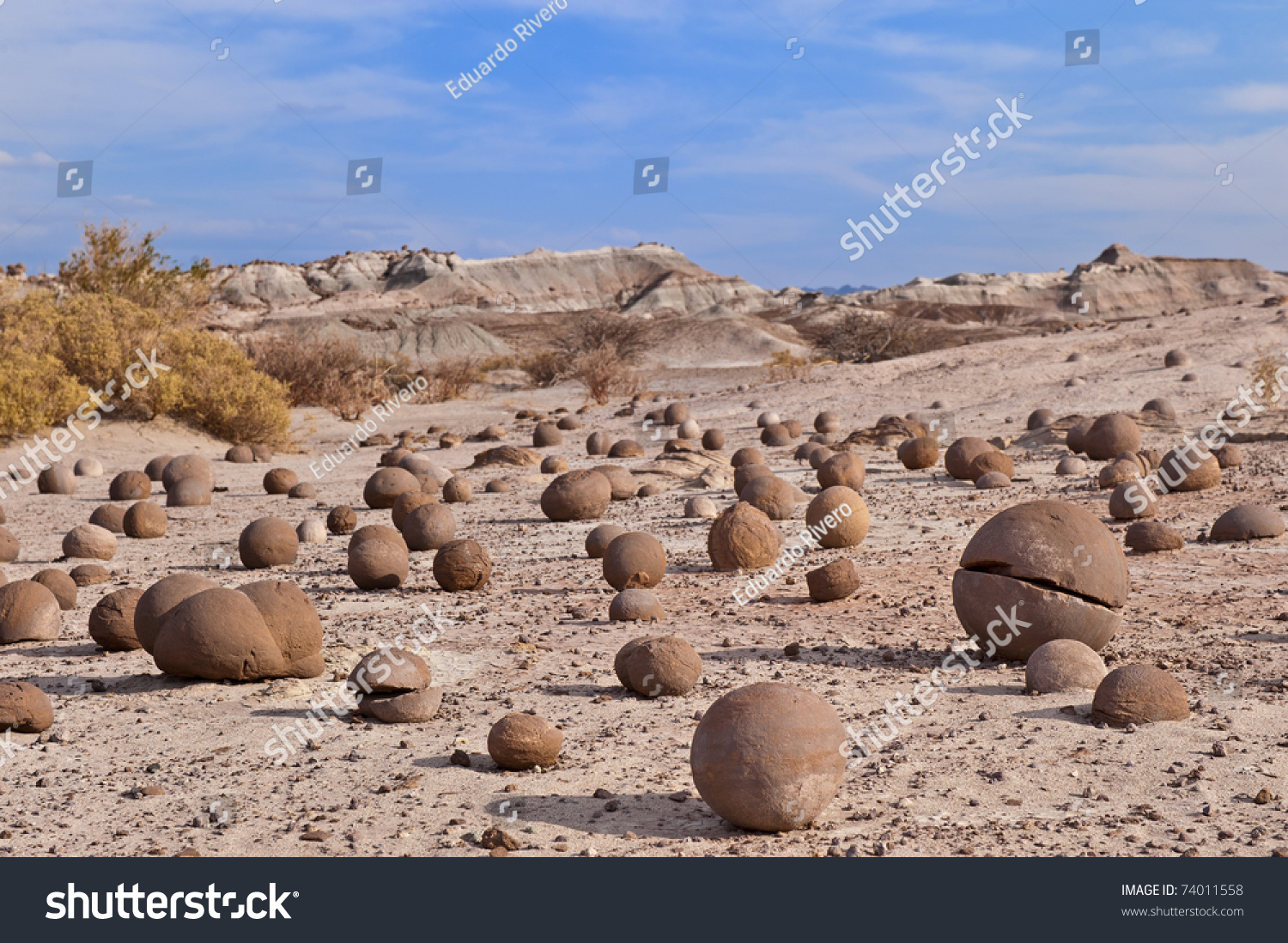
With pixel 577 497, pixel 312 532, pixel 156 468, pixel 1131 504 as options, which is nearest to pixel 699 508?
pixel 577 497

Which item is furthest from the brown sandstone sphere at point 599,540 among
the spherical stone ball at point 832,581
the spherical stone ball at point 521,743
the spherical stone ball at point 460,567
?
the spherical stone ball at point 521,743

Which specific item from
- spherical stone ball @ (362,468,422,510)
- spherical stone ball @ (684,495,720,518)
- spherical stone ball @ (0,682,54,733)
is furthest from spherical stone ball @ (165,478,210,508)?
spherical stone ball @ (0,682,54,733)

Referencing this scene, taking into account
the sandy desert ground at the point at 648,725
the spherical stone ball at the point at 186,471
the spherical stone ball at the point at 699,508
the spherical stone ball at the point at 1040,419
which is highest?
the spherical stone ball at the point at 1040,419

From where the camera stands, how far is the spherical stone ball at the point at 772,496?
10.5m

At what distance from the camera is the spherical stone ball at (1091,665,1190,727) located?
4824 mm

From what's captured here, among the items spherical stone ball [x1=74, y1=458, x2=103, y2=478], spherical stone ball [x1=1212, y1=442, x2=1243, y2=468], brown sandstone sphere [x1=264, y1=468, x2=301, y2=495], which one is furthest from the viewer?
spherical stone ball [x1=74, y1=458, x2=103, y2=478]

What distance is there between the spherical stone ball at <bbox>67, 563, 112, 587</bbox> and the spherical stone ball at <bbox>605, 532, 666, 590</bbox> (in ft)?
13.3

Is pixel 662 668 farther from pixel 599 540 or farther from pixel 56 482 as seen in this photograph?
pixel 56 482

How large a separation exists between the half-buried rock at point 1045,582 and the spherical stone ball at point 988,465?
6414 mm

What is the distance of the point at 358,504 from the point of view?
13.1m

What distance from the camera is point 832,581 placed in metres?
7.46

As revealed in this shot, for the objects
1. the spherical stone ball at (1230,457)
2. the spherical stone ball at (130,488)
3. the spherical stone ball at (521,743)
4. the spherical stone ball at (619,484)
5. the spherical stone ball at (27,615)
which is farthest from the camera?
the spherical stone ball at (130,488)

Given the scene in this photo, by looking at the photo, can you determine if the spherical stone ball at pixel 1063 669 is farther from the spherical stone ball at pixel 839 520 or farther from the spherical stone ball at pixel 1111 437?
the spherical stone ball at pixel 1111 437

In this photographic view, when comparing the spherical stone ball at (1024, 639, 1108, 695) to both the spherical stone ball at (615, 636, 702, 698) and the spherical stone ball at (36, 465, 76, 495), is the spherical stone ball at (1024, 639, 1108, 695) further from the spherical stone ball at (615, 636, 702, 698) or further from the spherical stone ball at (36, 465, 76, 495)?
the spherical stone ball at (36, 465, 76, 495)
